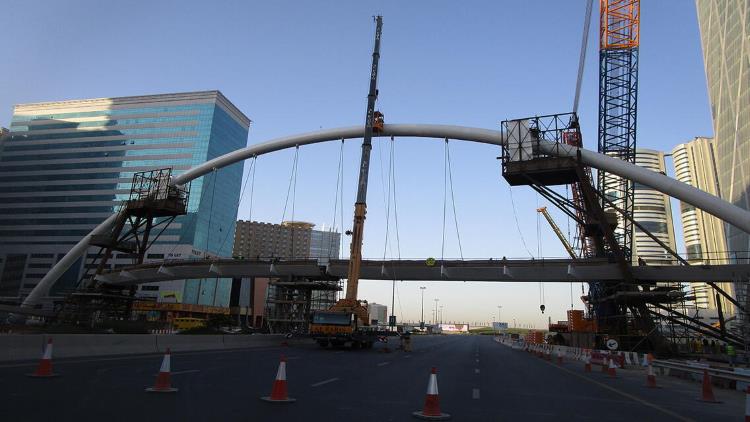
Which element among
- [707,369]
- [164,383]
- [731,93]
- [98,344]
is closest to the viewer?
[164,383]

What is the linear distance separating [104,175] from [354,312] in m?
135

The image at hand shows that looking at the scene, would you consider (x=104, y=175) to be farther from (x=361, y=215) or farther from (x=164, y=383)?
(x=164, y=383)

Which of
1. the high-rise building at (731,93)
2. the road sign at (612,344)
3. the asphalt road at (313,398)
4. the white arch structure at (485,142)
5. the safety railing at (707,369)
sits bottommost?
the asphalt road at (313,398)

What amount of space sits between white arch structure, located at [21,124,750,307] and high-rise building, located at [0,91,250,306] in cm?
5718

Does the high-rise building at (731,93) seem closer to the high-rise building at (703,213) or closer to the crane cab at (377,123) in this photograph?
the crane cab at (377,123)

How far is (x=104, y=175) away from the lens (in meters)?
147

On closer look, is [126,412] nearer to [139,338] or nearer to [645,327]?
[139,338]

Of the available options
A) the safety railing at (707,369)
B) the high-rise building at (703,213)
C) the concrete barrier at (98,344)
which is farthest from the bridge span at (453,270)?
the high-rise building at (703,213)

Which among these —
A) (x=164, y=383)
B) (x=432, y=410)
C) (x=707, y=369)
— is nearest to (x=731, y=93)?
(x=707, y=369)

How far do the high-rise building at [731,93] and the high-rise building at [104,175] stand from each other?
11272cm

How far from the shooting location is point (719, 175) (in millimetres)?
96812

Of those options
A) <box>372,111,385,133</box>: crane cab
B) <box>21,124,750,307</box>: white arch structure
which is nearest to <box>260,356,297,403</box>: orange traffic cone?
<box>21,124,750,307</box>: white arch structure

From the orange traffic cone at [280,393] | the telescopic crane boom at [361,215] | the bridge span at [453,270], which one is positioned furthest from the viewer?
the bridge span at [453,270]

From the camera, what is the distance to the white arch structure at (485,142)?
43781 mm
